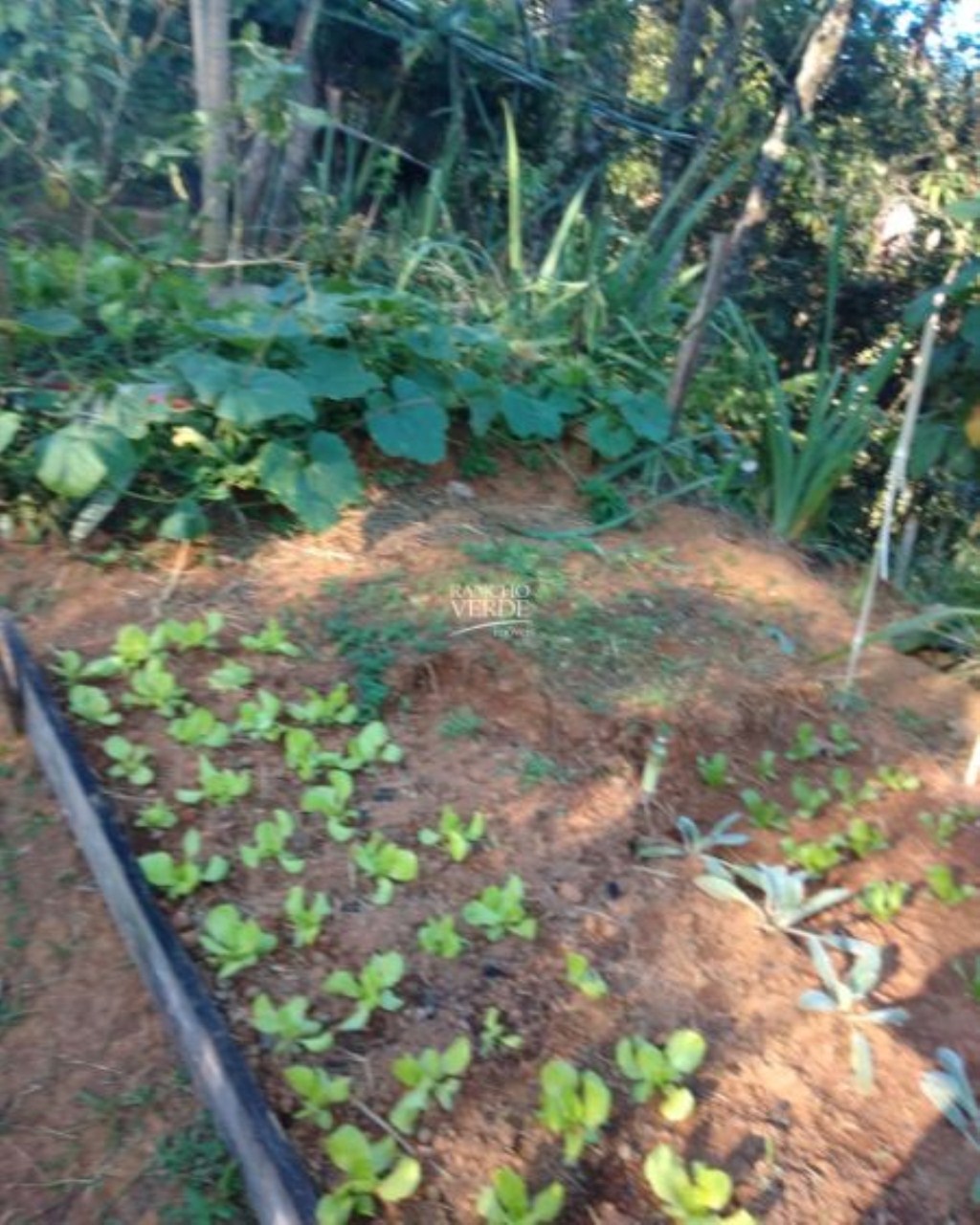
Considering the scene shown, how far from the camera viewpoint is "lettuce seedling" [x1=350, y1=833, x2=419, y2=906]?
→ 238cm

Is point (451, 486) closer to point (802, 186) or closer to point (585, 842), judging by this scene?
point (585, 842)

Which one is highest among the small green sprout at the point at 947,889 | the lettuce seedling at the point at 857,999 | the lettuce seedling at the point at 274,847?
the small green sprout at the point at 947,889

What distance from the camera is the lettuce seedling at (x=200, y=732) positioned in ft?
8.76

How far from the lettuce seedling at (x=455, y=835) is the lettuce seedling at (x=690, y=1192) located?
75cm

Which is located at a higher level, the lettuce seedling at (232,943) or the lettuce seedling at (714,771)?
the lettuce seedling at (714,771)

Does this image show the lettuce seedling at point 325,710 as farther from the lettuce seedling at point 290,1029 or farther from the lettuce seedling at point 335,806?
the lettuce seedling at point 290,1029

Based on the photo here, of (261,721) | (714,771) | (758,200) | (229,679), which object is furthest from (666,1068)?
(758,200)

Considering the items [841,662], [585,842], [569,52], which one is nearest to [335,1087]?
[585,842]

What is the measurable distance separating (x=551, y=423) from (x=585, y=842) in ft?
5.57

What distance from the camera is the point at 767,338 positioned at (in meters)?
7.11

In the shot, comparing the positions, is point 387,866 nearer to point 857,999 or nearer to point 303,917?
point 303,917

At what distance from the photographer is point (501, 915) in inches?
90.5

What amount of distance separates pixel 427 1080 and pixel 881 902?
1.02 m

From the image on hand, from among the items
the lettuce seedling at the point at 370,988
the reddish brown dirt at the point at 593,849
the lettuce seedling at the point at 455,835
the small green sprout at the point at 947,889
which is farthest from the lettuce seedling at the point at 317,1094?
the small green sprout at the point at 947,889
